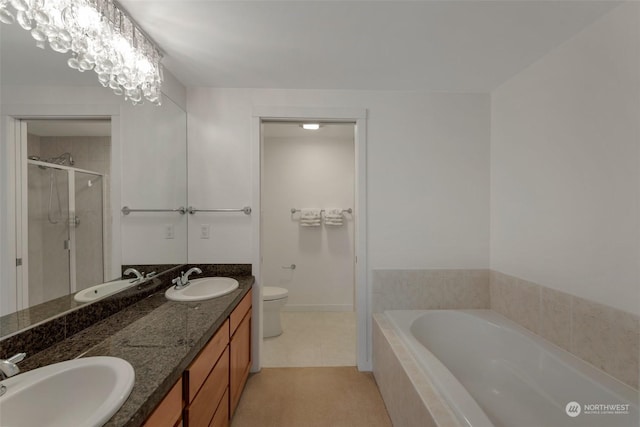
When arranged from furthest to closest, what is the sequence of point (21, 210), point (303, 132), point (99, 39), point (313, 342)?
point (303, 132)
point (313, 342)
point (99, 39)
point (21, 210)

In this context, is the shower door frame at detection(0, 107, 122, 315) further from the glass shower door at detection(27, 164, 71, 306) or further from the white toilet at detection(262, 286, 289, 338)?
the white toilet at detection(262, 286, 289, 338)

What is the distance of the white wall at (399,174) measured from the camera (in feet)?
6.87

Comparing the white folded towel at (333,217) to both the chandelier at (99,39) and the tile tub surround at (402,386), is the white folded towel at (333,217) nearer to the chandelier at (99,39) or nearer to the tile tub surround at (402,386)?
the tile tub surround at (402,386)

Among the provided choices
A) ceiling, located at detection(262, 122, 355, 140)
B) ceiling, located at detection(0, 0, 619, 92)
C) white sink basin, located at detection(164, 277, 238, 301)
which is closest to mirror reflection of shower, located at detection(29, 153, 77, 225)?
ceiling, located at detection(0, 0, 619, 92)

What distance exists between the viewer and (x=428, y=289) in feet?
7.02

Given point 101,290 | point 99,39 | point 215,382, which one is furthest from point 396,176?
point 101,290

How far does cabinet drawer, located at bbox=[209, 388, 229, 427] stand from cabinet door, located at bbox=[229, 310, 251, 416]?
0.23ft

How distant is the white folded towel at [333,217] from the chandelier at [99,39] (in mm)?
2204

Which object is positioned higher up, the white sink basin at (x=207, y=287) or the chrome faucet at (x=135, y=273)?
the chrome faucet at (x=135, y=273)

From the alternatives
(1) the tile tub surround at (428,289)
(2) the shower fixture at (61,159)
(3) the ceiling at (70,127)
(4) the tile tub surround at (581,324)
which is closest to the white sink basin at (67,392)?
(2) the shower fixture at (61,159)

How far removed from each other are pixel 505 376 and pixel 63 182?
8.68ft

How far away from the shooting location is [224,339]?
1.43m

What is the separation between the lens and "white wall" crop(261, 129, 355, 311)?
3.39 meters

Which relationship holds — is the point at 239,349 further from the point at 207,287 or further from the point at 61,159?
the point at 61,159
